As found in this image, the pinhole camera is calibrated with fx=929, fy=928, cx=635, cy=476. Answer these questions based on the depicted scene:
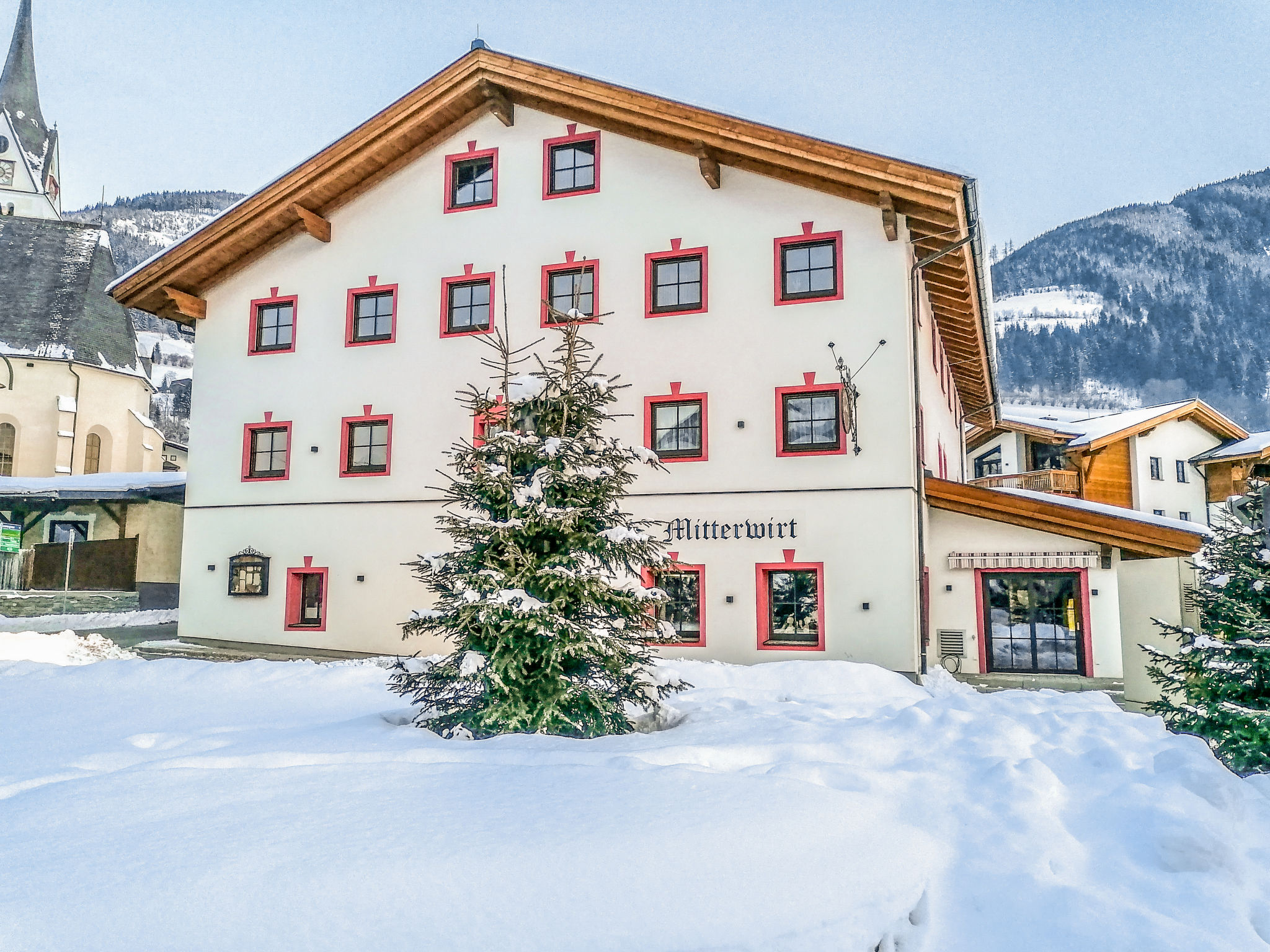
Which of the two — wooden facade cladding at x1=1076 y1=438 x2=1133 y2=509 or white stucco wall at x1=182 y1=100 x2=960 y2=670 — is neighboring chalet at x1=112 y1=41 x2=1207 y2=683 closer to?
white stucco wall at x1=182 y1=100 x2=960 y2=670

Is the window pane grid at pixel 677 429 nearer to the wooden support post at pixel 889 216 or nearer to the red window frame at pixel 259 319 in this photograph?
the wooden support post at pixel 889 216

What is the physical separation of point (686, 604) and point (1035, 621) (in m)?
5.81

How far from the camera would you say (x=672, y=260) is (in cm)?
1603

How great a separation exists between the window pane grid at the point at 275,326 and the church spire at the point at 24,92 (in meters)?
58.0

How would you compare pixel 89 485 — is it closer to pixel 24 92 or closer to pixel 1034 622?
pixel 1034 622

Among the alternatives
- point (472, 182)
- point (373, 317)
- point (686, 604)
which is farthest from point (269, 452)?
point (686, 604)

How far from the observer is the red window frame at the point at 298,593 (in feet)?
57.1

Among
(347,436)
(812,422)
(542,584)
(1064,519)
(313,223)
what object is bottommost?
(542,584)

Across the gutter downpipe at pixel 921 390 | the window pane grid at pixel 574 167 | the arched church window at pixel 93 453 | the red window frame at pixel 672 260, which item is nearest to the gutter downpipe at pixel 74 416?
the arched church window at pixel 93 453

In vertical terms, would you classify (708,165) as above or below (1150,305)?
below

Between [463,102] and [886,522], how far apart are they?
10920mm

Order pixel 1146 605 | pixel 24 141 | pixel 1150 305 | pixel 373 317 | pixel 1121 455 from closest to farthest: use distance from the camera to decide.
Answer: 1. pixel 373 317
2. pixel 1146 605
3. pixel 1121 455
4. pixel 24 141
5. pixel 1150 305

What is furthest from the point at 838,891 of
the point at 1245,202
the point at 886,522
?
the point at 1245,202

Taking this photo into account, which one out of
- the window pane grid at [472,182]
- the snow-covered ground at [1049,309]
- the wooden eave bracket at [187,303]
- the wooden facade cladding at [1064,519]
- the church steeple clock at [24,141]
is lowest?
the wooden facade cladding at [1064,519]
